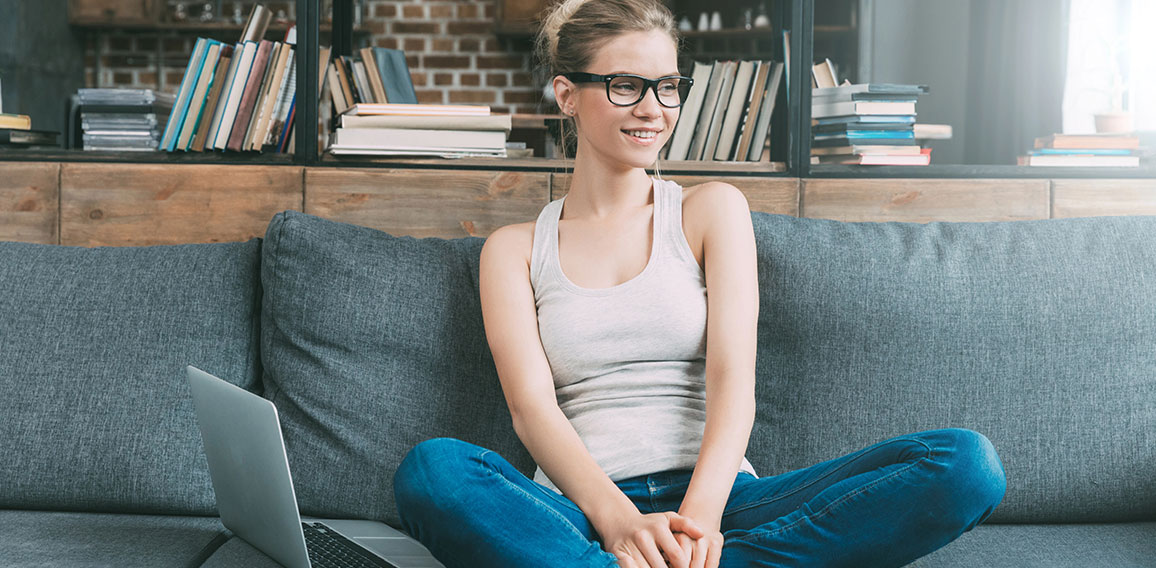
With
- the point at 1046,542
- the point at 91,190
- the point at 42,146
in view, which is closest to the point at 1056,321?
the point at 1046,542

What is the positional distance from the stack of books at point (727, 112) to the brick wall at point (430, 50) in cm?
256

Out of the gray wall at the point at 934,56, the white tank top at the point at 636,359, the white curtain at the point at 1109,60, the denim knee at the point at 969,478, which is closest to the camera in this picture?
the denim knee at the point at 969,478

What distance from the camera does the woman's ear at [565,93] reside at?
1.50 m

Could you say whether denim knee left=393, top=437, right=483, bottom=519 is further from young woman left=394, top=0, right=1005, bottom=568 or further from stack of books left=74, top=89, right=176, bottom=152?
stack of books left=74, top=89, right=176, bottom=152

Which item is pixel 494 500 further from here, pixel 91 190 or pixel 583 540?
pixel 91 190

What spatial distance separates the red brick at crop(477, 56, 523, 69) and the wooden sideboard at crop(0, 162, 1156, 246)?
269 centimetres

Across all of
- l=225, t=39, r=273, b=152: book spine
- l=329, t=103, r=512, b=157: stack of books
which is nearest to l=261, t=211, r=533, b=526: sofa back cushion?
l=329, t=103, r=512, b=157: stack of books

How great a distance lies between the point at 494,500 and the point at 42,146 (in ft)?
4.90

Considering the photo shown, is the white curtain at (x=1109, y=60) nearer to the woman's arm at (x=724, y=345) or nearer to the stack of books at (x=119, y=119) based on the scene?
the woman's arm at (x=724, y=345)

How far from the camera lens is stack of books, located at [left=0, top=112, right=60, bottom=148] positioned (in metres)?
1.92

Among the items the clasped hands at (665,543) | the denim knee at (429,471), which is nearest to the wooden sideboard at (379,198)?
the denim knee at (429,471)

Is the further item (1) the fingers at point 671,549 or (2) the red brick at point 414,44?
(2) the red brick at point 414,44

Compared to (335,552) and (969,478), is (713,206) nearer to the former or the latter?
(969,478)

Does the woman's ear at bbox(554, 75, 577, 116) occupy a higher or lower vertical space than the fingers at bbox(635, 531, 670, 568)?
higher
